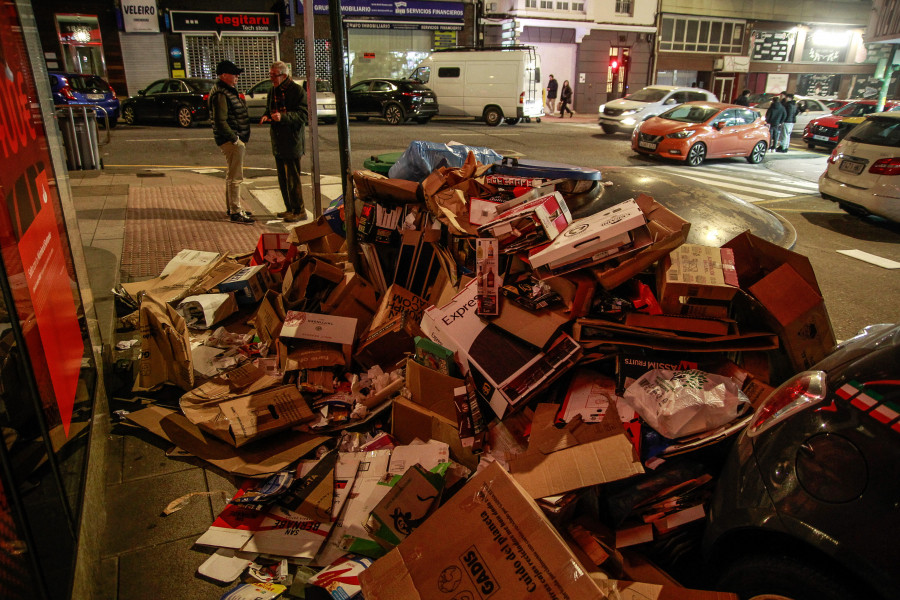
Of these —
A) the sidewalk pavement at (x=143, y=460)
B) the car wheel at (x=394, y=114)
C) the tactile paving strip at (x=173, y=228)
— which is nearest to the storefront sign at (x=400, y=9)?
the car wheel at (x=394, y=114)

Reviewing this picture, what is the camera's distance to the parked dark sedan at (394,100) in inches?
806

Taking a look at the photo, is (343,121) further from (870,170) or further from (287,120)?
(870,170)

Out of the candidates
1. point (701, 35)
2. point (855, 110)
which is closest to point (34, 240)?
point (855, 110)

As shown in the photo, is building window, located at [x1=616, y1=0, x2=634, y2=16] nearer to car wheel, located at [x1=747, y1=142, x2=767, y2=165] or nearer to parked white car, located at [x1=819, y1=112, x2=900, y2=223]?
car wheel, located at [x1=747, y1=142, x2=767, y2=165]

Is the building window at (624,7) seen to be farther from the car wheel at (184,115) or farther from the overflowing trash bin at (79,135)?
the overflowing trash bin at (79,135)

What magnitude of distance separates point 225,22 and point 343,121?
1009 inches

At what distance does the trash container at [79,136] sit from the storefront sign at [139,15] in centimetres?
1796

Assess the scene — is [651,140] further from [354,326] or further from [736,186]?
[354,326]

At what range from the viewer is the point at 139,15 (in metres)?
25.2

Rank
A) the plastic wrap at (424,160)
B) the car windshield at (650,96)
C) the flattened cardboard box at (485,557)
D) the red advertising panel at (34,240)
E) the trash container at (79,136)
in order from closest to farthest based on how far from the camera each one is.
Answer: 1. the flattened cardboard box at (485,557)
2. the red advertising panel at (34,240)
3. the plastic wrap at (424,160)
4. the trash container at (79,136)
5. the car windshield at (650,96)

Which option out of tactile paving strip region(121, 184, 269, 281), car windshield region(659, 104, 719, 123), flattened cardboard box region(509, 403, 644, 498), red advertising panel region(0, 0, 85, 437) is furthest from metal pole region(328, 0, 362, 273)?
car windshield region(659, 104, 719, 123)

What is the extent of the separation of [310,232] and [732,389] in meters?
3.76

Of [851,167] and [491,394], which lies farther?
[851,167]

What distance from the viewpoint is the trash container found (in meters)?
10.4
